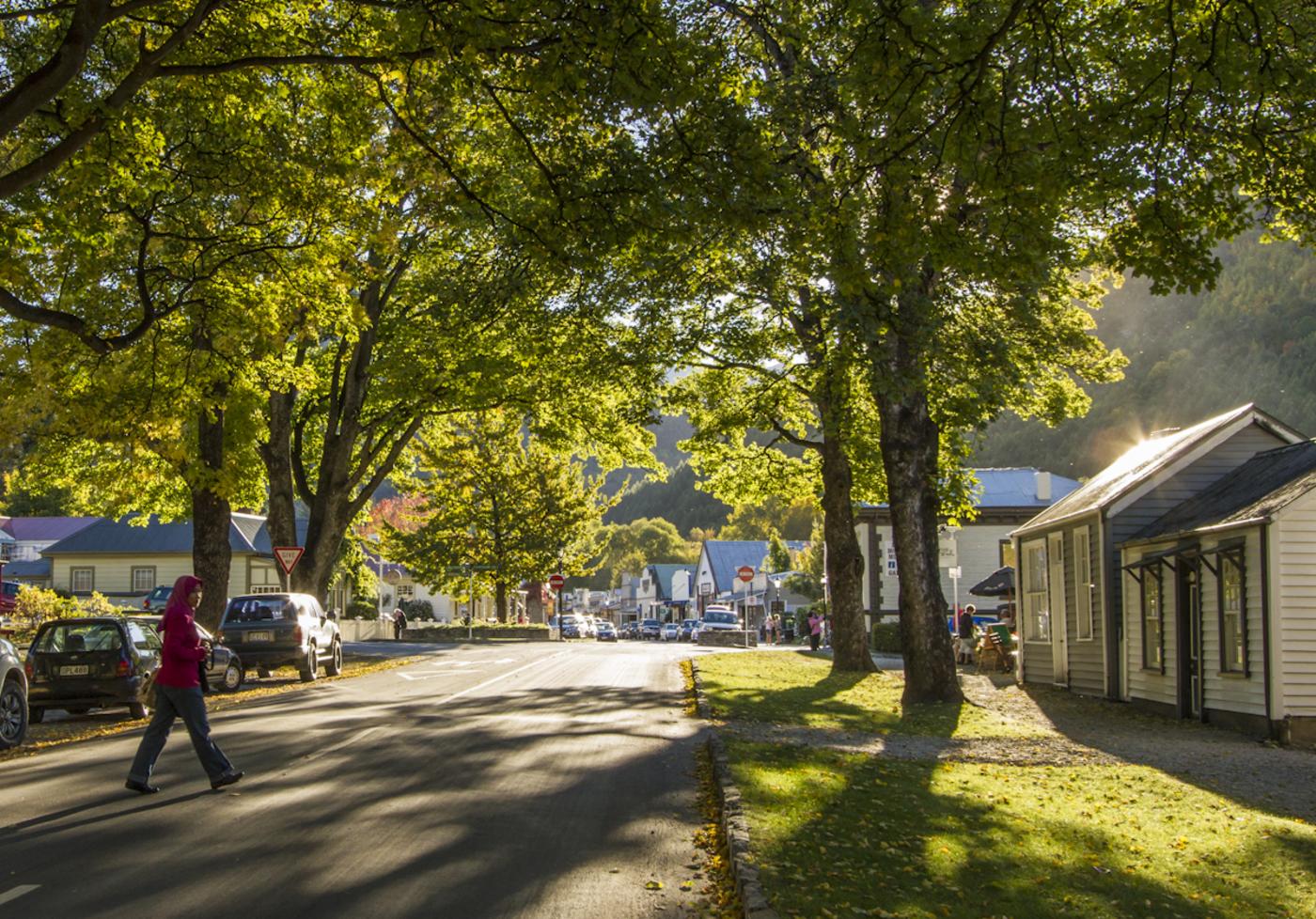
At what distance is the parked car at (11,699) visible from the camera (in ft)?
46.2

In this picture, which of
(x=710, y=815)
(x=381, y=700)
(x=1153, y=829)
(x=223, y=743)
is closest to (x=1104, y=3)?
(x=1153, y=829)

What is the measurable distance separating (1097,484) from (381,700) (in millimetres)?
15079

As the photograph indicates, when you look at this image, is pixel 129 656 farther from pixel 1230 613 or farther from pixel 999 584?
pixel 999 584

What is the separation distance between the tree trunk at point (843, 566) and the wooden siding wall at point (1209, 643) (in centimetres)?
731

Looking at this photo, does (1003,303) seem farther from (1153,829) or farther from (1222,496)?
(1153,829)

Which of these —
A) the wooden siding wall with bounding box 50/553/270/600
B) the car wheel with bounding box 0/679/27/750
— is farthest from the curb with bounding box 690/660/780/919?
the wooden siding wall with bounding box 50/553/270/600

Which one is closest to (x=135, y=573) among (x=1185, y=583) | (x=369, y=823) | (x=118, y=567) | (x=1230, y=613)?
(x=118, y=567)

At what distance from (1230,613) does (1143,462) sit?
667cm

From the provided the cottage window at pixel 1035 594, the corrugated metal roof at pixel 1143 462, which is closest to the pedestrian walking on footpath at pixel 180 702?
the corrugated metal roof at pixel 1143 462

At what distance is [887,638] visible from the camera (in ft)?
140

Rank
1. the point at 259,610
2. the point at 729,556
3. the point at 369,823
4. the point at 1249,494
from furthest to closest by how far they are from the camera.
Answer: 1. the point at 729,556
2. the point at 259,610
3. the point at 1249,494
4. the point at 369,823

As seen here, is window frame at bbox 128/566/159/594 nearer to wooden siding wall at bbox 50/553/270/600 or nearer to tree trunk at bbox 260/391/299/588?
wooden siding wall at bbox 50/553/270/600

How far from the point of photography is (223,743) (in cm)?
1372

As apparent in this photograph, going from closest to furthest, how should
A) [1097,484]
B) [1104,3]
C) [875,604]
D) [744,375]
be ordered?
[1104,3], [1097,484], [744,375], [875,604]
